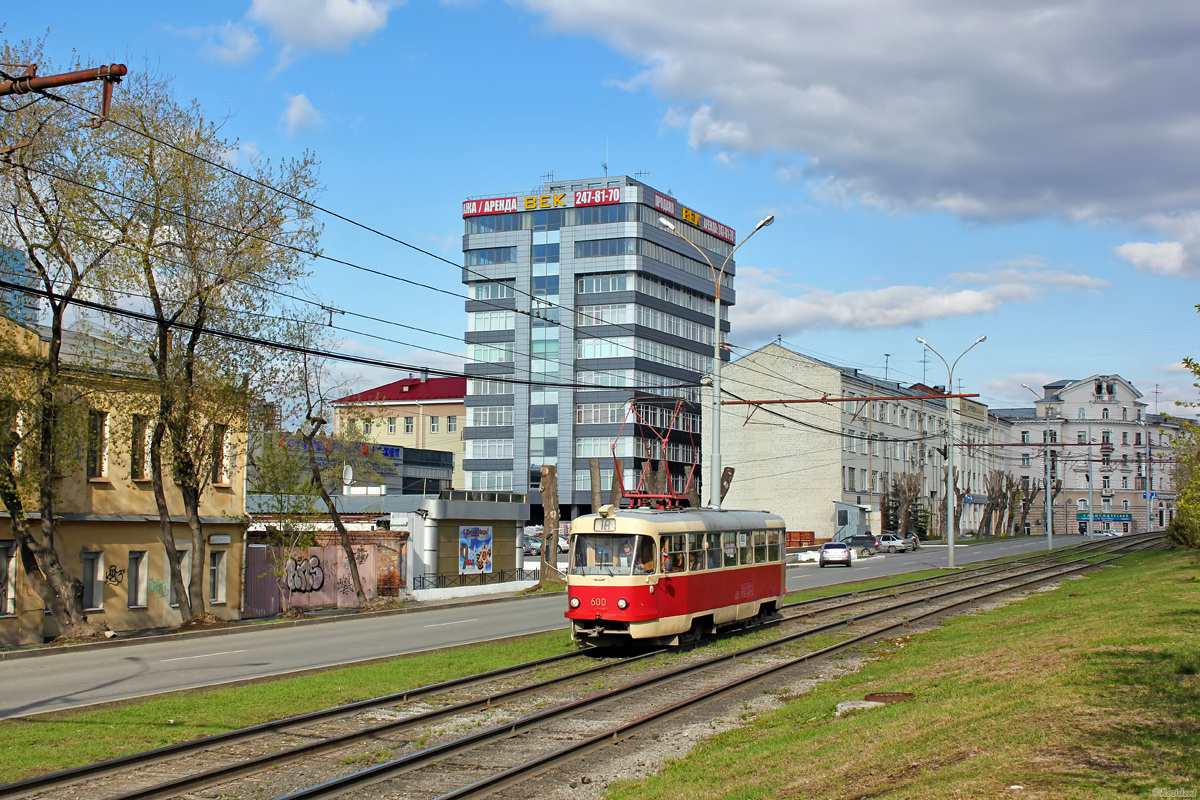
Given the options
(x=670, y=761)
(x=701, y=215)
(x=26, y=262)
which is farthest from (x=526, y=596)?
(x=701, y=215)

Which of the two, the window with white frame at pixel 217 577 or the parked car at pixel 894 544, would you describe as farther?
the parked car at pixel 894 544

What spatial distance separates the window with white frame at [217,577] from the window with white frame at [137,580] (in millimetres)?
2861

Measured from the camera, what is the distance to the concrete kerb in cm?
2259

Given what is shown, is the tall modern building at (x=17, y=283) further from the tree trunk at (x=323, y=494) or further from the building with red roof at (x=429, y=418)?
the building with red roof at (x=429, y=418)

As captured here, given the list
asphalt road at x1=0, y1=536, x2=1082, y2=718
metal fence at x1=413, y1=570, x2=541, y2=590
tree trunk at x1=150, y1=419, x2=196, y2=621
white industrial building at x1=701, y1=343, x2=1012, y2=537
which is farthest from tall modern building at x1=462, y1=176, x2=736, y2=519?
tree trunk at x1=150, y1=419, x2=196, y2=621

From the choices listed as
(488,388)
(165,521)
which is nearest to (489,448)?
(488,388)

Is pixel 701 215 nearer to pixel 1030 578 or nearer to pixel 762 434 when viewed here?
pixel 762 434

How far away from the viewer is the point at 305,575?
38.3 meters

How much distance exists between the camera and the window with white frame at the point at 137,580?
3050 centimetres

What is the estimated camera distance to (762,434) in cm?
8662

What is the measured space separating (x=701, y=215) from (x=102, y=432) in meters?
78.1

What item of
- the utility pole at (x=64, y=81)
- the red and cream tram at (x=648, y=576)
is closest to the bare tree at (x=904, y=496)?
the red and cream tram at (x=648, y=576)

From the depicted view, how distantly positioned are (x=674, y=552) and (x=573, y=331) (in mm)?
74866

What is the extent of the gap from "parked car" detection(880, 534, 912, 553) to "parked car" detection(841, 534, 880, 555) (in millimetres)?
2381
